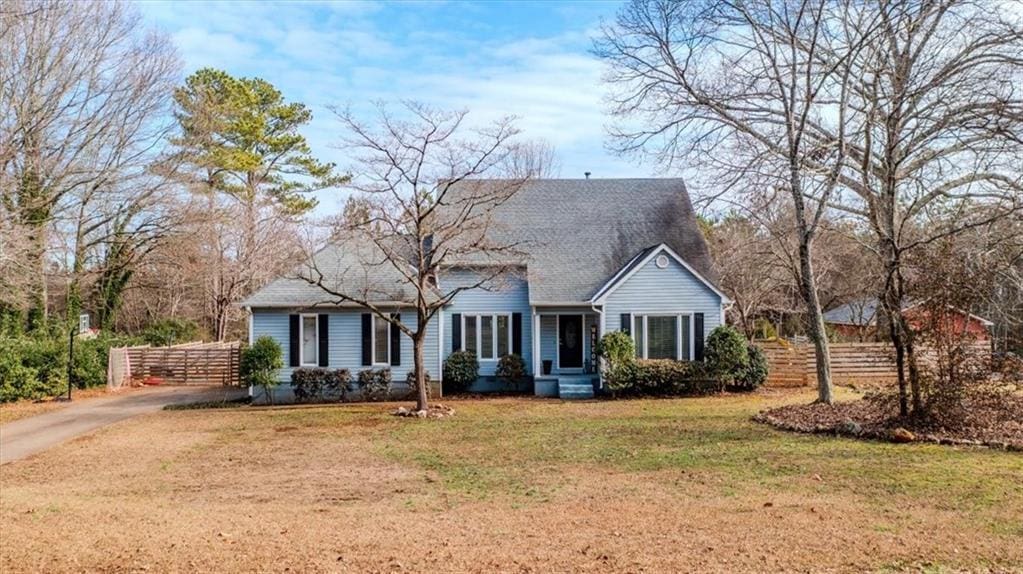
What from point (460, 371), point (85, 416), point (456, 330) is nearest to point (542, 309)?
point (456, 330)

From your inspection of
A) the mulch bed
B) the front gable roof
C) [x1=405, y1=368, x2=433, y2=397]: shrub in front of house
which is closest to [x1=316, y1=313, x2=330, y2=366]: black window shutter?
[x1=405, y1=368, x2=433, y2=397]: shrub in front of house

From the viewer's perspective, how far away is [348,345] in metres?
20.7

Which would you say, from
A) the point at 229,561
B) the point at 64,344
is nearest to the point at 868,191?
the point at 229,561

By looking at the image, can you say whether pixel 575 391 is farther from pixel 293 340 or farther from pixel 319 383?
pixel 293 340

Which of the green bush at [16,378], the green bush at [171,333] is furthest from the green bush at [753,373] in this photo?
the green bush at [171,333]

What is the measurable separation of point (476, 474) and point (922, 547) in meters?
5.54

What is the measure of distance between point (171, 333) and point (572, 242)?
19596 millimetres

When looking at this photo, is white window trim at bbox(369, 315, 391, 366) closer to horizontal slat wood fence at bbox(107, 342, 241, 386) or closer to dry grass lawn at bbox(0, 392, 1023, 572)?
dry grass lawn at bbox(0, 392, 1023, 572)

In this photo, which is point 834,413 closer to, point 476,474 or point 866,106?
point 866,106

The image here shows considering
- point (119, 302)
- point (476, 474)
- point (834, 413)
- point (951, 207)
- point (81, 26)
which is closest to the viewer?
point (476, 474)

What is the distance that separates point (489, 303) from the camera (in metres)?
22.0

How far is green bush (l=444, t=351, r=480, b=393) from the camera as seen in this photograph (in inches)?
827

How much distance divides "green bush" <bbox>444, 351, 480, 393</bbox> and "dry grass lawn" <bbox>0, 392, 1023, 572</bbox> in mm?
6337

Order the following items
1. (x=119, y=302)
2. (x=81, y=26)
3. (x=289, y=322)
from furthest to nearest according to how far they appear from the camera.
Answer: (x=119, y=302), (x=81, y=26), (x=289, y=322)
